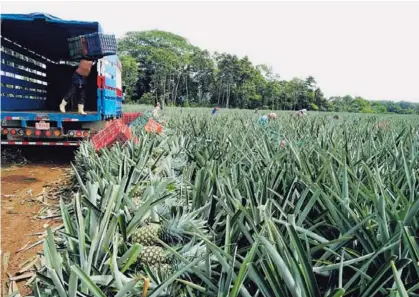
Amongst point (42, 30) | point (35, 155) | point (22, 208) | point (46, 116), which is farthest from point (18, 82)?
point (22, 208)

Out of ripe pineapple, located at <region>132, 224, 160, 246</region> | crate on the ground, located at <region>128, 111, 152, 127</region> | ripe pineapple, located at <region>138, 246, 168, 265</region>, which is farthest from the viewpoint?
crate on the ground, located at <region>128, 111, 152, 127</region>

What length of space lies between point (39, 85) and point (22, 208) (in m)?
5.93

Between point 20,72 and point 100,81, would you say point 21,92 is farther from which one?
point 100,81

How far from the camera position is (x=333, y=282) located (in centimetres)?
135

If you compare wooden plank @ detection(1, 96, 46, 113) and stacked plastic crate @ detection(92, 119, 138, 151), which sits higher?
wooden plank @ detection(1, 96, 46, 113)

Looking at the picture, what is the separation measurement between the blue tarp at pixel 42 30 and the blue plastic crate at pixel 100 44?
144 millimetres

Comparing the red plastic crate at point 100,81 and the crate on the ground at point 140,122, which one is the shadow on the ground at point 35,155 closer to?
the crate on the ground at point 140,122

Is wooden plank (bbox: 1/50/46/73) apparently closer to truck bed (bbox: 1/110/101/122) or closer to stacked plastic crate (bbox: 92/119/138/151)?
truck bed (bbox: 1/110/101/122)

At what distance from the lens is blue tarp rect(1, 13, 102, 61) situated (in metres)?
6.81

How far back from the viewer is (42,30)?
25.0 feet

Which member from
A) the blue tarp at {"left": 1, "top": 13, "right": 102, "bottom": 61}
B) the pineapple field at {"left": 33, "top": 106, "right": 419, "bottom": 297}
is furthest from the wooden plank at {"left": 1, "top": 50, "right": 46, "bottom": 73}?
the pineapple field at {"left": 33, "top": 106, "right": 419, "bottom": 297}

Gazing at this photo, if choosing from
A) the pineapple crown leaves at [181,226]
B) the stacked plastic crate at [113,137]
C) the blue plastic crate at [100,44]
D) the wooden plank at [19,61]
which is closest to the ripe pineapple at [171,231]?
the pineapple crown leaves at [181,226]

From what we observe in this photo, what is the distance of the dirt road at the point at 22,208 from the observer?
3.12 metres

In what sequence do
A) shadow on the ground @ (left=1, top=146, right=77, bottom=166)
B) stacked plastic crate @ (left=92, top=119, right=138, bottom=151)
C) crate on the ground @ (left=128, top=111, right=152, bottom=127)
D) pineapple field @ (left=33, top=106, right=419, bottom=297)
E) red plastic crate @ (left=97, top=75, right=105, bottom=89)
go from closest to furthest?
pineapple field @ (left=33, top=106, right=419, bottom=297) < stacked plastic crate @ (left=92, top=119, right=138, bottom=151) < crate on the ground @ (left=128, top=111, right=152, bottom=127) < red plastic crate @ (left=97, top=75, right=105, bottom=89) < shadow on the ground @ (left=1, top=146, right=77, bottom=166)
